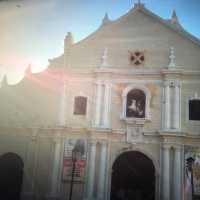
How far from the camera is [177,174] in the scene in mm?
16594

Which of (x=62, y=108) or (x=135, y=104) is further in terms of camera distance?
(x=62, y=108)

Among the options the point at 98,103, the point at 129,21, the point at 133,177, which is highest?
the point at 129,21

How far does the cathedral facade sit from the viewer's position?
17156mm

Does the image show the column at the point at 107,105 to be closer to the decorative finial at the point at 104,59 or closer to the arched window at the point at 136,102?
the arched window at the point at 136,102

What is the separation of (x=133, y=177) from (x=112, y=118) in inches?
146

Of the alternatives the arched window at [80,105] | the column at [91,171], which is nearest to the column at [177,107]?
the column at [91,171]

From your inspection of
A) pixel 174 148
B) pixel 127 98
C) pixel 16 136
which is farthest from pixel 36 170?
pixel 174 148

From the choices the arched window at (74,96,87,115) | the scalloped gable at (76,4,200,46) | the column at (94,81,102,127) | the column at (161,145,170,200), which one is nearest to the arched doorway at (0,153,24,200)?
the arched window at (74,96,87,115)

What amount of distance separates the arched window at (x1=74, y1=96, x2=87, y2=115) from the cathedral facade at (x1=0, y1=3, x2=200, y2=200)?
64 mm

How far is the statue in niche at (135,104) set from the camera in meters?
18.1

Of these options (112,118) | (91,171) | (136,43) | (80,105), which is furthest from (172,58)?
(91,171)

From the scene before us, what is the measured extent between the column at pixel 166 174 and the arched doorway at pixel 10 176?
340 inches

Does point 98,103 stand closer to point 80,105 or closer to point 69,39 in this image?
point 80,105

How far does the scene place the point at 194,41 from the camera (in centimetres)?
1847
